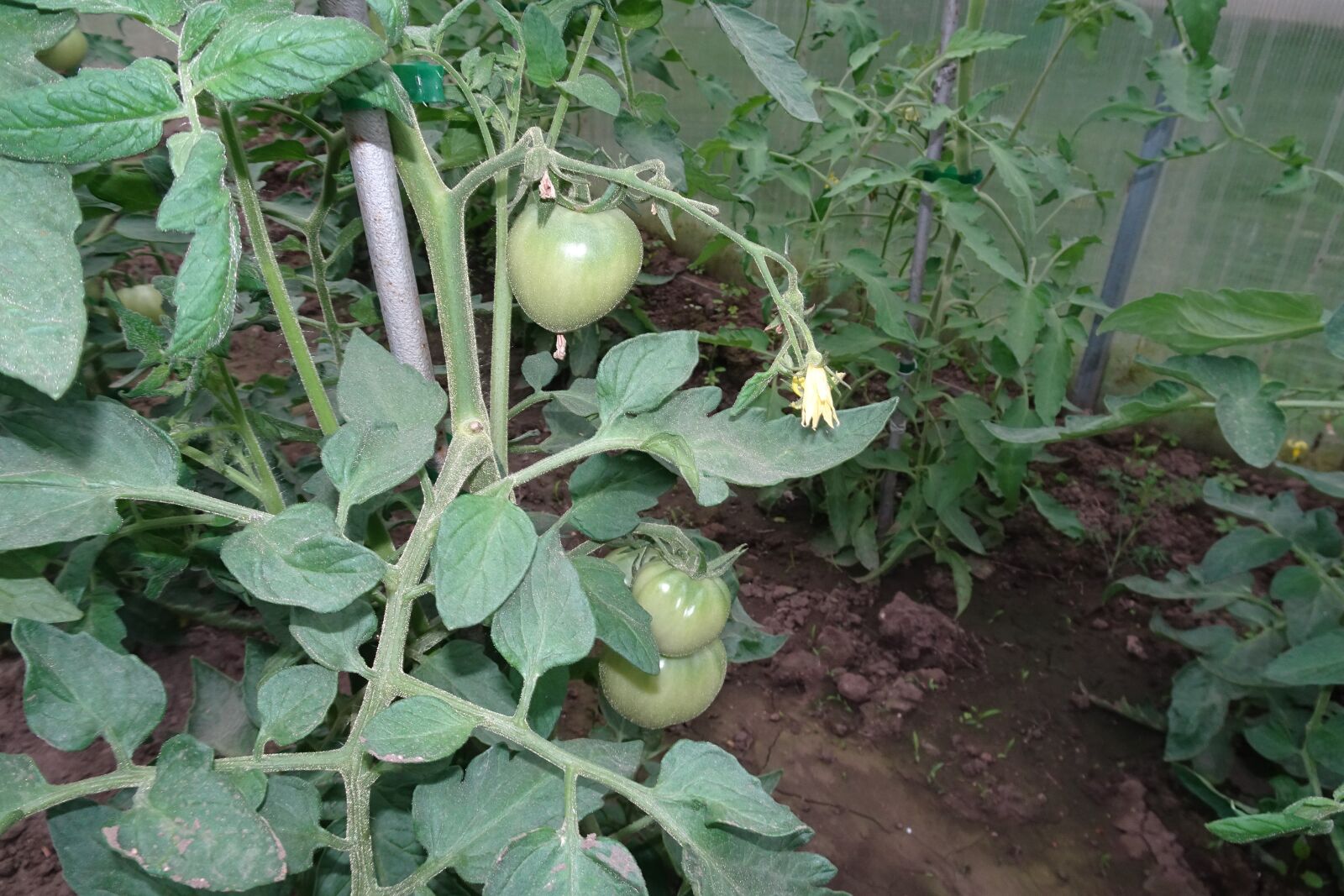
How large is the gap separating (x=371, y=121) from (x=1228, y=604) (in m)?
1.57

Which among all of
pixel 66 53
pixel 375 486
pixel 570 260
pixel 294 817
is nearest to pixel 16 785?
pixel 294 817

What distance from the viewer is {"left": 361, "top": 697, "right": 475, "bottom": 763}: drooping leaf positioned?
1.75 ft

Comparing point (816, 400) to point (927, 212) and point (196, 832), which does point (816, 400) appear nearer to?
point (196, 832)

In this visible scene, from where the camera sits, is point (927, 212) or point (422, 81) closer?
point (422, 81)

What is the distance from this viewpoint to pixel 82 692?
0.56 m

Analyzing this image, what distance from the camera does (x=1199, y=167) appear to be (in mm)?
2285

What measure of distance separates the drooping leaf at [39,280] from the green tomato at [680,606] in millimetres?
511

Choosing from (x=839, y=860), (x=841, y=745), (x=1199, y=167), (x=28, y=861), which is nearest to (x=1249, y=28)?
(x=1199, y=167)

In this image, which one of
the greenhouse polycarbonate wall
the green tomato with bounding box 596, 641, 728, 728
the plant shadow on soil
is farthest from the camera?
the greenhouse polycarbonate wall

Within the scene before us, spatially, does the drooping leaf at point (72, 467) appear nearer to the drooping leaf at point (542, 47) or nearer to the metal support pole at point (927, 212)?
the drooping leaf at point (542, 47)

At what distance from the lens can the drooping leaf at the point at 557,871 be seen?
1.77 feet

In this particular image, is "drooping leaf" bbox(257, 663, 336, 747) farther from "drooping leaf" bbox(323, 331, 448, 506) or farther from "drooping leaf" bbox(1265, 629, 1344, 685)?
"drooping leaf" bbox(1265, 629, 1344, 685)

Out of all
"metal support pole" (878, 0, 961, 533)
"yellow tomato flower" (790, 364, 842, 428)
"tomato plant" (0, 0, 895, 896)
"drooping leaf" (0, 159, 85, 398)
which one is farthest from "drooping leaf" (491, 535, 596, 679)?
"metal support pole" (878, 0, 961, 533)

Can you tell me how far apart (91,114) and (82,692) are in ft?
1.26
